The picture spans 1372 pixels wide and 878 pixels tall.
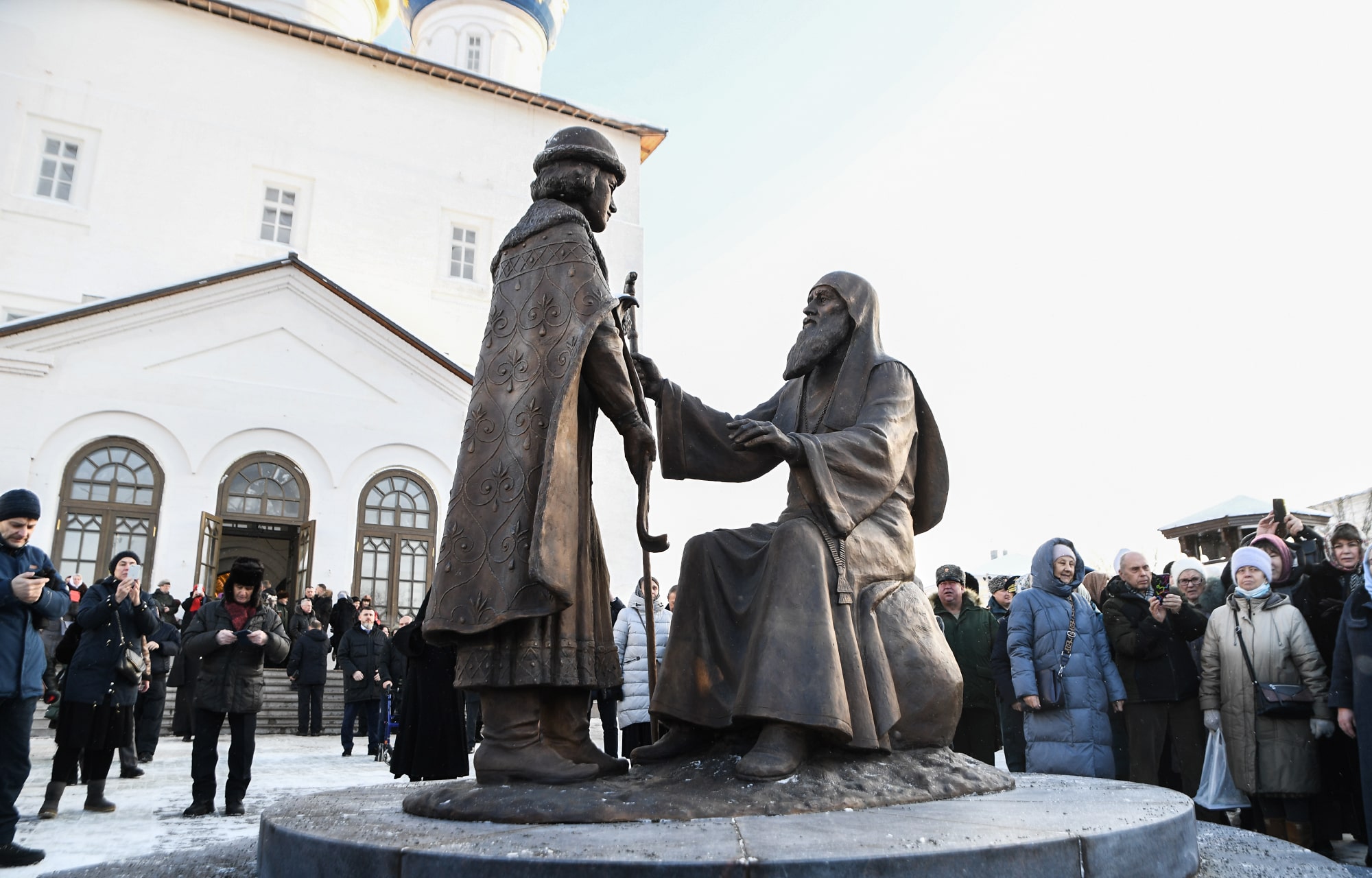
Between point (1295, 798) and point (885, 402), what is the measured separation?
365 centimetres

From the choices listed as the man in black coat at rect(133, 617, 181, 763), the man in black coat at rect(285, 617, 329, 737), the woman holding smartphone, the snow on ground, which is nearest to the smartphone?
the snow on ground

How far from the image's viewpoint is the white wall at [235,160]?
896 inches

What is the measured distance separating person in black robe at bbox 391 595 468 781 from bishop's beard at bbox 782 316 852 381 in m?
2.82

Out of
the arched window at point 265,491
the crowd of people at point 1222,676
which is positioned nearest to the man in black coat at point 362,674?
the crowd of people at point 1222,676

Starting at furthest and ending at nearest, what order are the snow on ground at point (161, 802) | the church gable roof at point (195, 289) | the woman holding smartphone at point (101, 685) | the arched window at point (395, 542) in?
the arched window at point (395, 542), the church gable roof at point (195, 289), the woman holding smartphone at point (101, 685), the snow on ground at point (161, 802)

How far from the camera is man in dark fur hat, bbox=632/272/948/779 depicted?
3295 millimetres

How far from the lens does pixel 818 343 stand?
426cm

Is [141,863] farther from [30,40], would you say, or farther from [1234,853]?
[30,40]

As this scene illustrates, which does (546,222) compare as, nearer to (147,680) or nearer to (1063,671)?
(1063,671)

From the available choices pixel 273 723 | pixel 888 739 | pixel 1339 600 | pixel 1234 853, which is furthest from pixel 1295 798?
pixel 273 723

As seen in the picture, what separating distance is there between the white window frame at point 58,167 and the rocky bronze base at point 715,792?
24771 mm

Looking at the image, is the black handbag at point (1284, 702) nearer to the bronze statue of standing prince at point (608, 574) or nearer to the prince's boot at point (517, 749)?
the bronze statue of standing prince at point (608, 574)

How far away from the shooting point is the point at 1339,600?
19.6ft

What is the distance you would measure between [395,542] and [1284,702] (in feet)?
55.7
